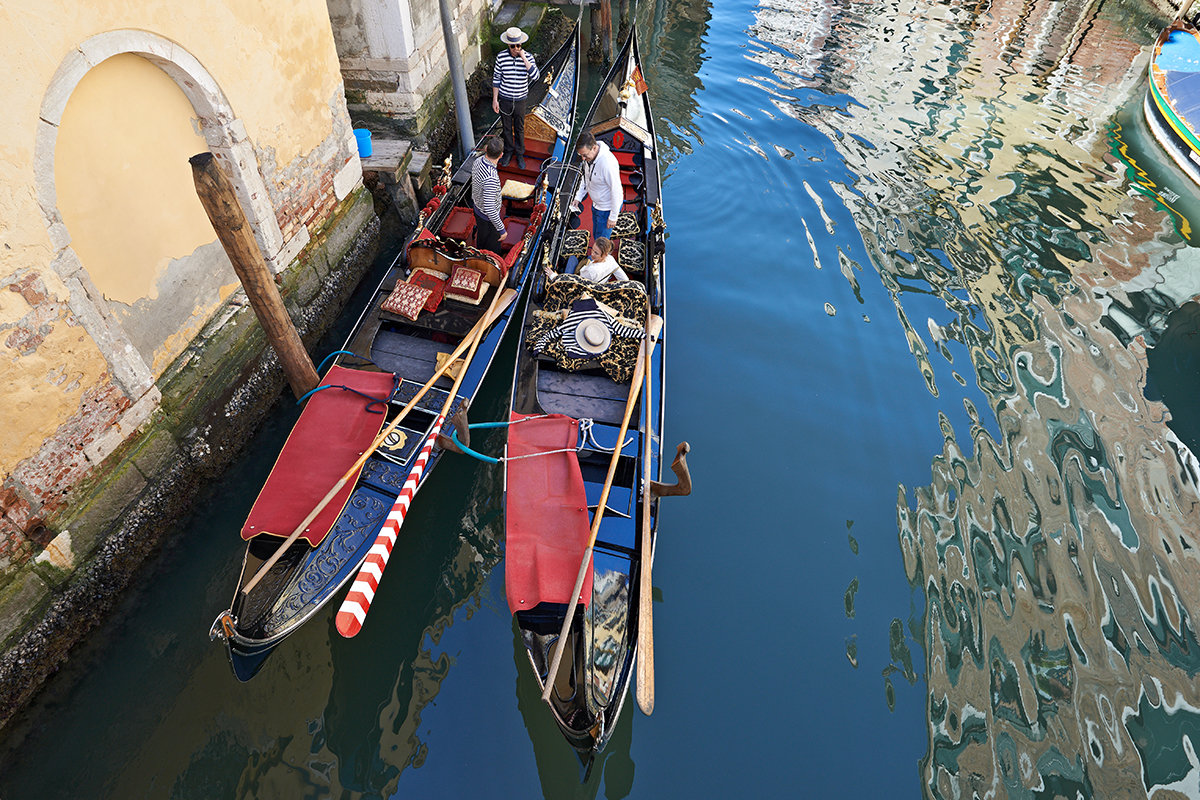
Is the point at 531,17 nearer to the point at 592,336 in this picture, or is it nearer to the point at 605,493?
the point at 592,336

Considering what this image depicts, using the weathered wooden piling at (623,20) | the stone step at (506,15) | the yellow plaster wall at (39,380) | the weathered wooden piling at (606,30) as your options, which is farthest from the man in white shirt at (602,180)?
the weathered wooden piling at (623,20)

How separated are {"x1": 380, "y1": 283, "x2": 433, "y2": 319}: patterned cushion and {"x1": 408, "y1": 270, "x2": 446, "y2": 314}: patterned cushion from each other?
42 mm

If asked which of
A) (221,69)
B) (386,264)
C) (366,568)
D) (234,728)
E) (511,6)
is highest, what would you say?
(221,69)

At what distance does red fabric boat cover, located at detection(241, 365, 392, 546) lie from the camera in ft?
13.9

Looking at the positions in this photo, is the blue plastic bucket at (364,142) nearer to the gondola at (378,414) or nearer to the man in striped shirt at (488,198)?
the gondola at (378,414)

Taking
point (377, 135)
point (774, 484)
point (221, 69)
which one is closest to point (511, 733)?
point (774, 484)

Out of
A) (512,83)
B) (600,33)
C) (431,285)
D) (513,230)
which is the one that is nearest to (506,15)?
(600,33)

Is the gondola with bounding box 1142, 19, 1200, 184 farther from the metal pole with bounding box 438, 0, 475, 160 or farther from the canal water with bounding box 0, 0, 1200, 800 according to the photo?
the metal pole with bounding box 438, 0, 475, 160

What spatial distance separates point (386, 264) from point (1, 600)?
4808 millimetres

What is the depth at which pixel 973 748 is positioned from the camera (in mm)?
4051

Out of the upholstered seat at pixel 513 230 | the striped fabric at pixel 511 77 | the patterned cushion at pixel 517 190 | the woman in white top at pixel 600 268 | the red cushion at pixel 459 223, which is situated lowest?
the upholstered seat at pixel 513 230

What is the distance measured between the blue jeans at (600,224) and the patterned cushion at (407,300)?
80.1 inches

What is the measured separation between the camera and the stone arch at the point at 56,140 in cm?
354

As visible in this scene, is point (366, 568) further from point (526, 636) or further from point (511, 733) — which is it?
point (511, 733)
